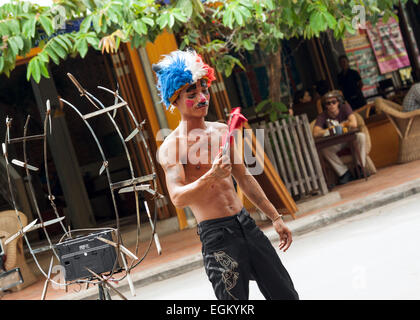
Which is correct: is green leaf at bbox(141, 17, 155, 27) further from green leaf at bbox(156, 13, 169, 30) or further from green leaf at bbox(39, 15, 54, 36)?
green leaf at bbox(39, 15, 54, 36)

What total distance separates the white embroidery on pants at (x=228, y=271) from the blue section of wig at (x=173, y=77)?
890 millimetres

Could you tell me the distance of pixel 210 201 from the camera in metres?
3.72

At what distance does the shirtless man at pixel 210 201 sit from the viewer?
3646mm

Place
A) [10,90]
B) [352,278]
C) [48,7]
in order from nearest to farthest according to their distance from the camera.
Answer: [352,278], [48,7], [10,90]

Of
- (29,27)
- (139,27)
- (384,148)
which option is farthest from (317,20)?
(384,148)

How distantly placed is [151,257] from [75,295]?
73.4 inches

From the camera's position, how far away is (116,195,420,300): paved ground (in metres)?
5.41

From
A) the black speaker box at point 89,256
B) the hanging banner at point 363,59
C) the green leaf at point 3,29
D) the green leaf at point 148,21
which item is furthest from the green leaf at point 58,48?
the hanging banner at point 363,59

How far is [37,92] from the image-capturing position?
11.5 m

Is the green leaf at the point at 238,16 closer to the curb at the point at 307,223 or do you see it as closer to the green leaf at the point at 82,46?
the green leaf at the point at 82,46

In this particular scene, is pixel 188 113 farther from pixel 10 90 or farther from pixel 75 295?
pixel 10 90

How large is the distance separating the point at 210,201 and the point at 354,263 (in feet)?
9.89

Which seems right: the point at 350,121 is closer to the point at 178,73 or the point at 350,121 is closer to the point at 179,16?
the point at 179,16
